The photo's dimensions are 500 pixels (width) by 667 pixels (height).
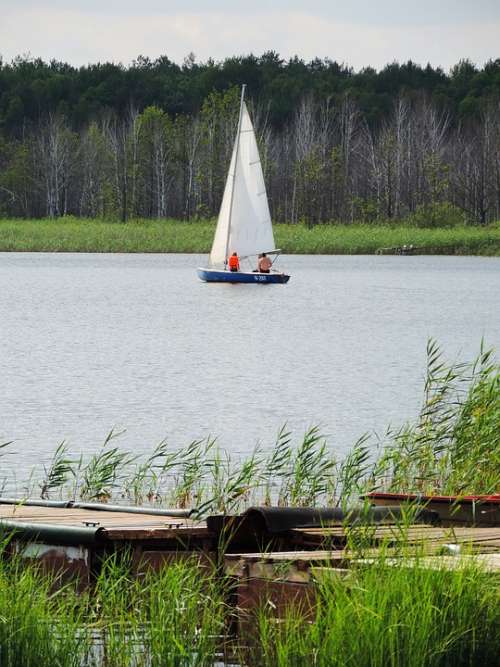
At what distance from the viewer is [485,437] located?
1299 cm

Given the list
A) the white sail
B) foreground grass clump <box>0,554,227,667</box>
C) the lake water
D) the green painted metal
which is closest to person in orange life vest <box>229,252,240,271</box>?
the white sail

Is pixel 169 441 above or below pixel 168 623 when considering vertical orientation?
below

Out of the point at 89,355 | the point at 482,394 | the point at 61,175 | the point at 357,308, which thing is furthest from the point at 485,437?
the point at 61,175

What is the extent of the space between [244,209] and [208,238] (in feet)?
73.0

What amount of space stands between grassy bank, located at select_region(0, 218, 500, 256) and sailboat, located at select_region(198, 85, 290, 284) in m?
20.9

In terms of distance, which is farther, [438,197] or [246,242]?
[438,197]

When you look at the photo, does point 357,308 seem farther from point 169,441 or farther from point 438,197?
point 438,197

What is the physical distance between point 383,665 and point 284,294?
4100 centimetres

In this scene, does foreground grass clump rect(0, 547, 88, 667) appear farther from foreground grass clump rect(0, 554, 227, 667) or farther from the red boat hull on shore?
the red boat hull on shore

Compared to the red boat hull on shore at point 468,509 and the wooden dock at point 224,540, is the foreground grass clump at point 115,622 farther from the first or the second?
the red boat hull on shore at point 468,509

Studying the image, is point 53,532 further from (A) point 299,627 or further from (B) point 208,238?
(B) point 208,238

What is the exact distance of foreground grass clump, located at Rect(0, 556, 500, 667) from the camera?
601 cm

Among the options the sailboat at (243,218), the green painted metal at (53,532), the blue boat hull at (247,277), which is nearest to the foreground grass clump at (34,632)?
the green painted metal at (53,532)

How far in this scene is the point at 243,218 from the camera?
4759 centimetres
